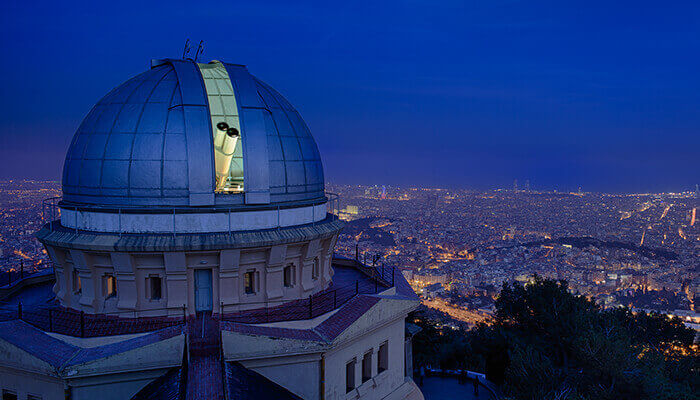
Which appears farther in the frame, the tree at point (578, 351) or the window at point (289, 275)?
the tree at point (578, 351)

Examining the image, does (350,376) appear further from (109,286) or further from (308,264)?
(109,286)

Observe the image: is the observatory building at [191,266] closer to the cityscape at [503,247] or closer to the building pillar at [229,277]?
the building pillar at [229,277]

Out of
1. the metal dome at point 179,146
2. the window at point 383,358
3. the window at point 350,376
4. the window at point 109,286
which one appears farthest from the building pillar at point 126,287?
the window at point 383,358

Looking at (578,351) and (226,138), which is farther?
(578,351)

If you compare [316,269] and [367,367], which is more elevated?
[316,269]

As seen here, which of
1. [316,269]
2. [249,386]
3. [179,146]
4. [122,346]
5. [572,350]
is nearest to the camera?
[249,386]

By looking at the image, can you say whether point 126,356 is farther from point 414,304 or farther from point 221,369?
point 414,304

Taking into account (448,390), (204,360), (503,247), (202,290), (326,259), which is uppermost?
(326,259)

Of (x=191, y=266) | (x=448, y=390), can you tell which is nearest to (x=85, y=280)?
(x=191, y=266)
